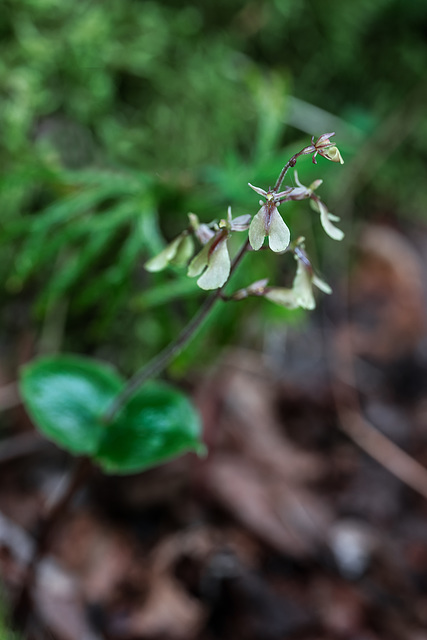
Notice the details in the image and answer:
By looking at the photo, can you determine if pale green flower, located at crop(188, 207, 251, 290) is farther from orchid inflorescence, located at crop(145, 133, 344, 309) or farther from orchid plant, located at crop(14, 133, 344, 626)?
orchid plant, located at crop(14, 133, 344, 626)

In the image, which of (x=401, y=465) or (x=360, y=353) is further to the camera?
(x=360, y=353)

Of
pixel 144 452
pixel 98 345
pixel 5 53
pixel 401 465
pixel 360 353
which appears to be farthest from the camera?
pixel 360 353

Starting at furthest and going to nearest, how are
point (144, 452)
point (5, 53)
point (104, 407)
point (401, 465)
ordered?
point (401, 465) → point (5, 53) → point (104, 407) → point (144, 452)

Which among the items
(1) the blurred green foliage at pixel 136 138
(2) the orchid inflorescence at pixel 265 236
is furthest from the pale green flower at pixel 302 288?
(1) the blurred green foliage at pixel 136 138

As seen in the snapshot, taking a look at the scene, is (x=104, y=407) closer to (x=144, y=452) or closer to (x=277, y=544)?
(x=144, y=452)

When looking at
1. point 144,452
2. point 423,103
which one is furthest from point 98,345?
point 423,103
